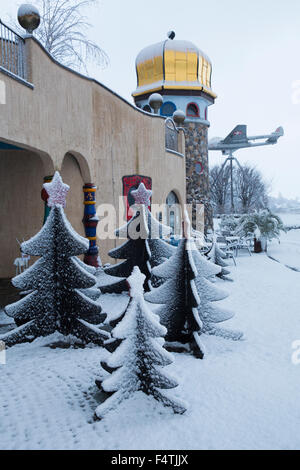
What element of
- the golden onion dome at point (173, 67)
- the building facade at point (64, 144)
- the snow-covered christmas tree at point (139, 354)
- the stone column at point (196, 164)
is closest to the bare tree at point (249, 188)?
the stone column at point (196, 164)

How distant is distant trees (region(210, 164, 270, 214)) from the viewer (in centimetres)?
4234

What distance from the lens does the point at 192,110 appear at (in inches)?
812

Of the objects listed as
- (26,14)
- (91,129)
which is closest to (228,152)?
(91,129)

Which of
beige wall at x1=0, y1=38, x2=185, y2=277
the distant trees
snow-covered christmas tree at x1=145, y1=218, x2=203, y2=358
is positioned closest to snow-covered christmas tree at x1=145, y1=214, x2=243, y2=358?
snow-covered christmas tree at x1=145, y1=218, x2=203, y2=358

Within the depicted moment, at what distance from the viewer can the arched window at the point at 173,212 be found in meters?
15.1

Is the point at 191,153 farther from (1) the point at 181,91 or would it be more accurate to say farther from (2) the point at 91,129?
(2) the point at 91,129

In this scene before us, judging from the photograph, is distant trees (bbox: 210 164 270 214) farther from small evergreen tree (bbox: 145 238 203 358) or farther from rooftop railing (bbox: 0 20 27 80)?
small evergreen tree (bbox: 145 238 203 358)

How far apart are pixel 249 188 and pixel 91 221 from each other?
38.6 metres

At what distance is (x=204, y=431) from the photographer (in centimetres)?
302

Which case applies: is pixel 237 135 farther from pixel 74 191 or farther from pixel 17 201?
pixel 17 201

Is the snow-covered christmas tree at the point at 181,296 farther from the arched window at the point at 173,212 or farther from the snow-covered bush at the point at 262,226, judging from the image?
the snow-covered bush at the point at 262,226

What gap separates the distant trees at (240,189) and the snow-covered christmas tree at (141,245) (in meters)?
32.2

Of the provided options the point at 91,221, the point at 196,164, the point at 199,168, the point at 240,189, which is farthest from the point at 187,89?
the point at 240,189
